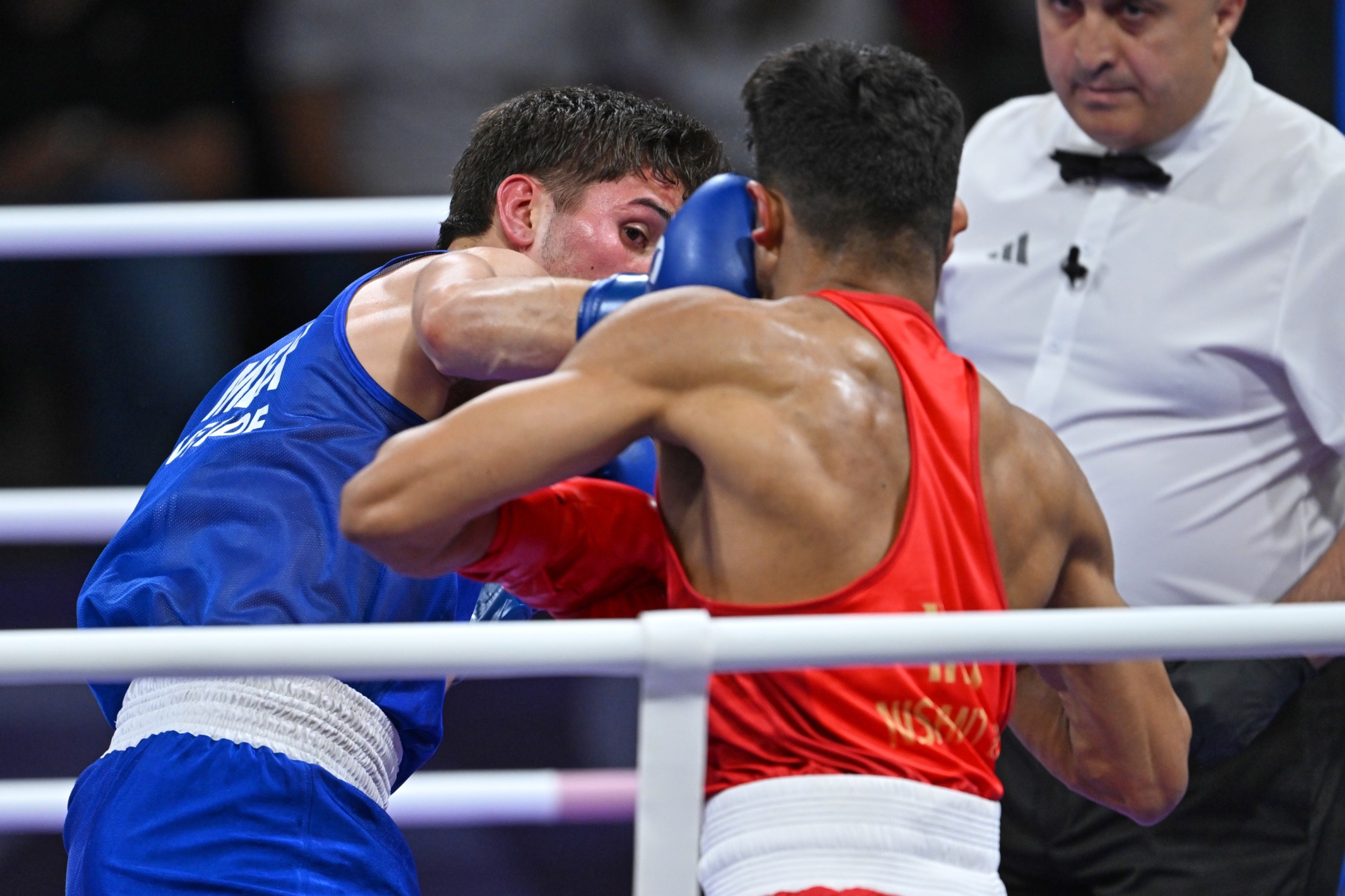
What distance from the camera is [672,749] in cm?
102

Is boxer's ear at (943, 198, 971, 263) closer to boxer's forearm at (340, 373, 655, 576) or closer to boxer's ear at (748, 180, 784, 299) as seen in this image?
boxer's ear at (748, 180, 784, 299)

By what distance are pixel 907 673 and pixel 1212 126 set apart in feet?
4.61

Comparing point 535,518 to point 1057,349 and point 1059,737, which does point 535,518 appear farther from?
point 1057,349

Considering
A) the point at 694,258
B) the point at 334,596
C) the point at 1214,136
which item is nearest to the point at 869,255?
the point at 694,258

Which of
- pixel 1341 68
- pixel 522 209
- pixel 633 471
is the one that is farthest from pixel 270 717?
pixel 1341 68

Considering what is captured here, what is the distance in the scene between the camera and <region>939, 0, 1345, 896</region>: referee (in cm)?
206

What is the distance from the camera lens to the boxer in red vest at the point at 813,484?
1165 mm

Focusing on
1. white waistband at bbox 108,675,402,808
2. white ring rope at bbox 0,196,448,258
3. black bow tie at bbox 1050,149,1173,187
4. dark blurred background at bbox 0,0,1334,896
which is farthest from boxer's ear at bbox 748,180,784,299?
dark blurred background at bbox 0,0,1334,896

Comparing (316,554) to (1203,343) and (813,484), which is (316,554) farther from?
(1203,343)

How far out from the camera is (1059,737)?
151 cm

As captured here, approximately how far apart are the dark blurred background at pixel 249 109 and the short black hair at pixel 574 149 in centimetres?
137

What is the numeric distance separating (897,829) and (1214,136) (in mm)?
1502

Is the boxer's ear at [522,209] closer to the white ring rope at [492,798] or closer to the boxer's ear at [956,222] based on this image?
the boxer's ear at [956,222]

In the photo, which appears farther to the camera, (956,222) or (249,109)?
(249,109)
